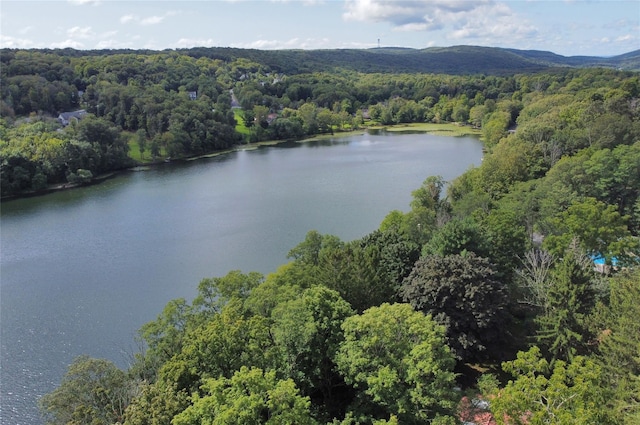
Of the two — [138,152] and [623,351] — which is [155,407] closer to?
[623,351]

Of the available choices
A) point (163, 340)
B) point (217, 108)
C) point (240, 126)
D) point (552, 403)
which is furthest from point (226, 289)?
point (240, 126)

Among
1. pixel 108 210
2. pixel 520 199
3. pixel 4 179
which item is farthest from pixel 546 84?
pixel 4 179

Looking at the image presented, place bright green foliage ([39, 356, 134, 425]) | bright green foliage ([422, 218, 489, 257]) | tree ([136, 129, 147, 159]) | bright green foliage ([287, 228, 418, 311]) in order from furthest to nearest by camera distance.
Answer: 1. tree ([136, 129, 147, 159])
2. bright green foliage ([422, 218, 489, 257])
3. bright green foliage ([287, 228, 418, 311])
4. bright green foliage ([39, 356, 134, 425])

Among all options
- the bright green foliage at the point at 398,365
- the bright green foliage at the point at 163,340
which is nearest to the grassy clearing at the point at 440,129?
the bright green foliage at the point at 163,340

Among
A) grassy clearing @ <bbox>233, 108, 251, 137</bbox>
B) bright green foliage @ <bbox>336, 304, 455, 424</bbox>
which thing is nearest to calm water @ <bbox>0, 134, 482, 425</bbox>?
bright green foliage @ <bbox>336, 304, 455, 424</bbox>

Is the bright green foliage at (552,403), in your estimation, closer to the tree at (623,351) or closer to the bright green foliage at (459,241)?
the tree at (623,351)

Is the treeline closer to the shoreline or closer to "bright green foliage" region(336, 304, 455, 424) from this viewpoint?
the shoreline
